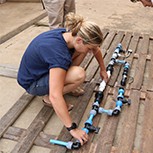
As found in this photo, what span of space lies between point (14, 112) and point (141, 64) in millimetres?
1341

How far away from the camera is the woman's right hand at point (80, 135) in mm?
1675

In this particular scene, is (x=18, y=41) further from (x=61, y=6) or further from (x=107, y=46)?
(x=107, y=46)

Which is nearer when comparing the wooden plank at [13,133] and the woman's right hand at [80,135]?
the woman's right hand at [80,135]

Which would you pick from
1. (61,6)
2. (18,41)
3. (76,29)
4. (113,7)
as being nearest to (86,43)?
(76,29)

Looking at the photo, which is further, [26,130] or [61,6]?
[61,6]

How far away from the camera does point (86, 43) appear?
165 cm

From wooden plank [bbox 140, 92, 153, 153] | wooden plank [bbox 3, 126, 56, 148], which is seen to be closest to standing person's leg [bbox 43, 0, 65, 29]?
wooden plank [bbox 140, 92, 153, 153]

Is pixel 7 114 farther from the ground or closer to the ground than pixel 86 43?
closer to the ground

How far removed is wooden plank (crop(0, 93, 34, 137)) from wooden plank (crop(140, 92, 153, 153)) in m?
0.94

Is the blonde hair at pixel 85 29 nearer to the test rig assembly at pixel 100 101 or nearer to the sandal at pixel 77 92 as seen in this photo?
the test rig assembly at pixel 100 101

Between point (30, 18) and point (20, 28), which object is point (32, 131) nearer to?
point (20, 28)

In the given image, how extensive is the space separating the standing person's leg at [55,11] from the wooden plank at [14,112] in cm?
98

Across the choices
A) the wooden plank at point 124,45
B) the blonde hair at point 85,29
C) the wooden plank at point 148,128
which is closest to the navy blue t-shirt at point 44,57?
the blonde hair at point 85,29

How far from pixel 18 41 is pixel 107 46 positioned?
1.16 metres
